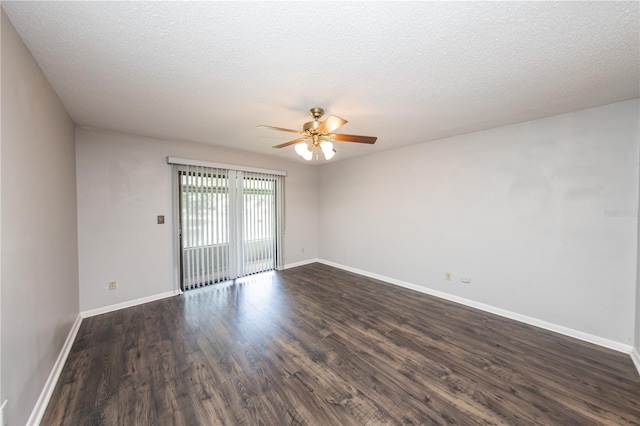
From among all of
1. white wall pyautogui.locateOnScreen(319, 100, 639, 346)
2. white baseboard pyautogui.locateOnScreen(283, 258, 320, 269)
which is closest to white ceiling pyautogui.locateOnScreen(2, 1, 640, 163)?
white wall pyautogui.locateOnScreen(319, 100, 639, 346)

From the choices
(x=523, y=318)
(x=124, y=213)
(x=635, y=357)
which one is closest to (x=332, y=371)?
(x=523, y=318)

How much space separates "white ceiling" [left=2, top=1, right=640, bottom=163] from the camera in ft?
4.05

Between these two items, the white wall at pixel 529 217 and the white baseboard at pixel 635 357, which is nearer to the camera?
the white baseboard at pixel 635 357

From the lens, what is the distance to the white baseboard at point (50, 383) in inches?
58.8

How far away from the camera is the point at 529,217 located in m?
2.78

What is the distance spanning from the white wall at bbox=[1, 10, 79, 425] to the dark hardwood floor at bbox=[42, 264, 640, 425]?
14.7 inches

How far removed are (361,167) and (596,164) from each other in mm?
3057

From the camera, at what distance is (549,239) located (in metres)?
2.65

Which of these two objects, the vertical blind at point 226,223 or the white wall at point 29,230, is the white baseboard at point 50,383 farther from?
the vertical blind at point 226,223

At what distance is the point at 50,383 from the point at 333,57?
10.4ft

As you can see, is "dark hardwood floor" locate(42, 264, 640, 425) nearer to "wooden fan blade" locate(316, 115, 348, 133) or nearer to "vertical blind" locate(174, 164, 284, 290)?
"vertical blind" locate(174, 164, 284, 290)

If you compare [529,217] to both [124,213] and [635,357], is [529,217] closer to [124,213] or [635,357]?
[635,357]

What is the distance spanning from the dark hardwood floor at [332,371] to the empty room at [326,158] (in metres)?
0.02

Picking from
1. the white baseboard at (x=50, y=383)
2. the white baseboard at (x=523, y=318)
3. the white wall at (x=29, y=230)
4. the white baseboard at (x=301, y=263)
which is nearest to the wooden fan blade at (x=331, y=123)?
the white wall at (x=29, y=230)
